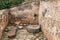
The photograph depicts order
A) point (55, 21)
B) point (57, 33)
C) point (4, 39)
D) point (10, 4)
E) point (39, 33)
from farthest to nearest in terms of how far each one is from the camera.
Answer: point (10, 4) < point (39, 33) < point (4, 39) < point (55, 21) < point (57, 33)

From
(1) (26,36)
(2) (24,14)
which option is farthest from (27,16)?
(1) (26,36)

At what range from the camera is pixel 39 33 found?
227 inches

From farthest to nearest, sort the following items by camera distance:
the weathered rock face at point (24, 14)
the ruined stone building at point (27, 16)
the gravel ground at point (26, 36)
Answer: the weathered rock face at point (24, 14) < the ruined stone building at point (27, 16) < the gravel ground at point (26, 36)

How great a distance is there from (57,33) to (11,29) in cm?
243

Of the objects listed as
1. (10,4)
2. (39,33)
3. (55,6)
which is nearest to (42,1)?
(39,33)

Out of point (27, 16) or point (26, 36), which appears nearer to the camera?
point (26, 36)

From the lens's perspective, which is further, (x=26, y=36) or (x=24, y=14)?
(x=24, y=14)

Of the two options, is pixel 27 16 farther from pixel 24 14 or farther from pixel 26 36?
pixel 26 36

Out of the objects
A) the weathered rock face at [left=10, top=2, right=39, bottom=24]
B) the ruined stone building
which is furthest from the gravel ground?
the weathered rock face at [left=10, top=2, right=39, bottom=24]

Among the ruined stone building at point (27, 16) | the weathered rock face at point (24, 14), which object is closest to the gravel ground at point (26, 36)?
the ruined stone building at point (27, 16)

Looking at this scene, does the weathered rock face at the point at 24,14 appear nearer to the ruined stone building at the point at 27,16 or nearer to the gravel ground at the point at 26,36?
the ruined stone building at the point at 27,16

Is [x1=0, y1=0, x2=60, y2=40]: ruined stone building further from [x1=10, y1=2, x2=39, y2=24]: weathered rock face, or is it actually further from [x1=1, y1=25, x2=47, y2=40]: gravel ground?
[x1=1, y1=25, x2=47, y2=40]: gravel ground

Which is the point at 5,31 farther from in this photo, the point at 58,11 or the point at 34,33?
the point at 58,11

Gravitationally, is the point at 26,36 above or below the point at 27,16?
below
